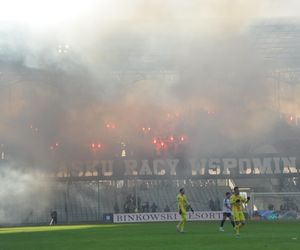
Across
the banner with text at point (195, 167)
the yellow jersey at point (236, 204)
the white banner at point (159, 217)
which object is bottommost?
the white banner at point (159, 217)

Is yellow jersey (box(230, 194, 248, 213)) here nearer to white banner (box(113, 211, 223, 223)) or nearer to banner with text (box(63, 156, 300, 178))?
white banner (box(113, 211, 223, 223))

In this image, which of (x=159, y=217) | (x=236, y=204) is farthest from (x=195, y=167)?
(x=236, y=204)

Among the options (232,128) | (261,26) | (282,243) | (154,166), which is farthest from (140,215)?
(282,243)

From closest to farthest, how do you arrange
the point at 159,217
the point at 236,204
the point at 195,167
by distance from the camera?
the point at 236,204, the point at 159,217, the point at 195,167

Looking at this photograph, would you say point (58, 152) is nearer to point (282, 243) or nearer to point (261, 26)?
point (261, 26)

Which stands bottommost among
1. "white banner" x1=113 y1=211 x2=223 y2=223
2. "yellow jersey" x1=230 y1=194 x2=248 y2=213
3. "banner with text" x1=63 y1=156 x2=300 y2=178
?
"white banner" x1=113 y1=211 x2=223 y2=223

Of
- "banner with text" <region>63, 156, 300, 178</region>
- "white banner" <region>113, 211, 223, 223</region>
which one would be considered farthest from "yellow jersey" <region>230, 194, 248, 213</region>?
"banner with text" <region>63, 156, 300, 178</region>

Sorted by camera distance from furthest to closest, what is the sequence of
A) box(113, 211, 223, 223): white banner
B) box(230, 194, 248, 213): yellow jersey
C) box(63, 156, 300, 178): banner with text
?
box(63, 156, 300, 178): banner with text → box(113, 211, 223, 223): white banner → box(230, 194, 248, 213): yellow jersey

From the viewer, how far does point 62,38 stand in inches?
1158

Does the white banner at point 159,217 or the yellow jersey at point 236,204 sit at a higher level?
the yellow jersey at point 236,204

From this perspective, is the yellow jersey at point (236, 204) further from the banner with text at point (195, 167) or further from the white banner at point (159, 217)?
the banner with text at point (195, 167)

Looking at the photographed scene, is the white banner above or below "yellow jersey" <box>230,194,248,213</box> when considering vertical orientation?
below

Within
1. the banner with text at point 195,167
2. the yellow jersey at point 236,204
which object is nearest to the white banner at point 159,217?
the banner with text at point 195,167

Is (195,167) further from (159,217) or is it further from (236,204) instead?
(236,204)
